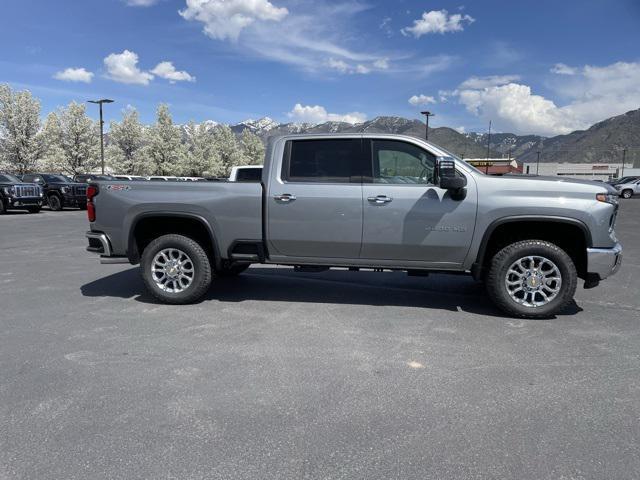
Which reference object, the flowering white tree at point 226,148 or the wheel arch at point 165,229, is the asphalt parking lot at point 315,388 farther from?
the flowering white tree at point 226,148

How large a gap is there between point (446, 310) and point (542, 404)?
2.28 meters

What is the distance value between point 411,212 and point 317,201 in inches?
40.7

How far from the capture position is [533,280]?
16.5 feet

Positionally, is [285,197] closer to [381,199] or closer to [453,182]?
[381,199]

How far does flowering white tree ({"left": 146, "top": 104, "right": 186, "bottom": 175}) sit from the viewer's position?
54500mm

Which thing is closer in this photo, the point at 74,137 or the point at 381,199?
the point at 381,199

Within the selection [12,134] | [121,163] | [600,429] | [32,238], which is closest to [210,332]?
[600,429]

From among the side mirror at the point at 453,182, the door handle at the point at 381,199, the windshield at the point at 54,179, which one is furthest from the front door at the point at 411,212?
the windshield at the point at 54,179

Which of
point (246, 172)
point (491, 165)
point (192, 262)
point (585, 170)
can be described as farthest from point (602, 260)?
point (585, 170)

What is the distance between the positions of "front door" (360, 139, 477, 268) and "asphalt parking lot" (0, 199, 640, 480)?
717 millimetres

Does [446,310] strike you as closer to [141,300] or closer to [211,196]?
[211,196]

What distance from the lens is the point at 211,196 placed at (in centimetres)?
538

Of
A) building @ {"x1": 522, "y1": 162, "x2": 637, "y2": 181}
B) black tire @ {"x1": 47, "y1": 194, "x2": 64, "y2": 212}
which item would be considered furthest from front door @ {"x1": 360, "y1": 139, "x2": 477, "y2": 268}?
building @ {"x1": 522, "y1": 162, "x2": 637, "y2": 181}

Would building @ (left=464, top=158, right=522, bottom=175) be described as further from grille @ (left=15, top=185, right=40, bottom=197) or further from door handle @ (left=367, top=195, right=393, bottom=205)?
door handle @ (left=367, top=195, right=393, bottom=205)
